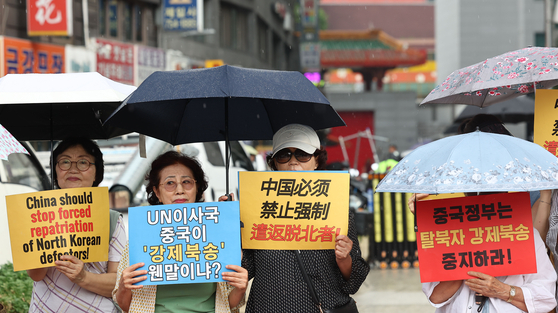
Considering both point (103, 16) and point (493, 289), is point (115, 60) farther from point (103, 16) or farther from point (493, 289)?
point (493, 289)

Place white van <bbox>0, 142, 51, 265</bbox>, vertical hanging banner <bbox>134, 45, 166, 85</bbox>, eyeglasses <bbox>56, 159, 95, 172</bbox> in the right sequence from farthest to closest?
vertical hanging banner <bbox>134, 45, 166, 85</bbox>
white van <bbox>0, 142, 51, 265</bbox>
eyeglasses <bbox>56, 159, 95, 172</bbox>

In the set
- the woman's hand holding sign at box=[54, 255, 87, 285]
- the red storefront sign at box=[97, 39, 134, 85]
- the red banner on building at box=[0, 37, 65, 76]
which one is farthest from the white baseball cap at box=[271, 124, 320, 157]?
the red storefront sign at box=[97, 39, 134, 85]

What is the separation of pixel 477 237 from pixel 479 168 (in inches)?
16.9

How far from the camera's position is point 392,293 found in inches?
281

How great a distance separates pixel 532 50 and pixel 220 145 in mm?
5706

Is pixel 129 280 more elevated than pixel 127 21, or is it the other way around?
pixel 127 21

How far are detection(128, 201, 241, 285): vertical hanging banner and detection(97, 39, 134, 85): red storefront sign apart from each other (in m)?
11.3

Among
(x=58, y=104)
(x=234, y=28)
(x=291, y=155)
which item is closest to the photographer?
(x=291, y=155)

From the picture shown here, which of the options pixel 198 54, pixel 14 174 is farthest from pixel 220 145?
pixel 198 54

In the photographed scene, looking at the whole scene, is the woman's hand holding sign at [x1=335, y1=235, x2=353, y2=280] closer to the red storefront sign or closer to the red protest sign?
the red protest sign

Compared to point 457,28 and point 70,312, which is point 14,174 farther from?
point 457,28

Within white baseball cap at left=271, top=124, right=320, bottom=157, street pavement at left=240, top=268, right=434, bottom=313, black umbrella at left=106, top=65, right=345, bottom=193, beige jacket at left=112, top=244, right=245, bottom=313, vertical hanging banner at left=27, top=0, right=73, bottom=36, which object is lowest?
street pavement at left=240, top=268, right=434, bottom=313

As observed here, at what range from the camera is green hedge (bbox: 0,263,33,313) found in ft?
14.2

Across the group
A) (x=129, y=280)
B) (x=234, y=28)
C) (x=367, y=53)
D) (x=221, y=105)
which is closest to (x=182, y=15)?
(x=234, y=28)
